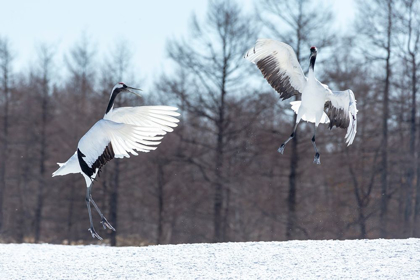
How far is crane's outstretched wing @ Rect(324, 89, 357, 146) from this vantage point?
34.6ft

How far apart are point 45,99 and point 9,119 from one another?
1.61 metres

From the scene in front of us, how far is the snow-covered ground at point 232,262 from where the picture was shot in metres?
8.80

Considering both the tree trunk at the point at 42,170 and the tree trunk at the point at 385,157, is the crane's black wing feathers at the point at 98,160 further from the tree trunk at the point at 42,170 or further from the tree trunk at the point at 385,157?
the tree trunk at the point at 42,170

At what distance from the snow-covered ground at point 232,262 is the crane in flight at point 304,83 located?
1926 mm

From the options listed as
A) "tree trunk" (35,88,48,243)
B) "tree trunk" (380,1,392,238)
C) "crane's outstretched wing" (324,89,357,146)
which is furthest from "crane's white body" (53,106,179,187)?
"tree trunk" (35,88,48,243)

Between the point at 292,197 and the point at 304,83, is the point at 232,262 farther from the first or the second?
the point at 292,197

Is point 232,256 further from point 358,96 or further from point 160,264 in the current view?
point 358,96

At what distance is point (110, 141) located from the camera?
9.80 m

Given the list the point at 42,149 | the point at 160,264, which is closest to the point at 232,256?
the point at 160,264

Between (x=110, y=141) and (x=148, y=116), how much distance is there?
62 cm

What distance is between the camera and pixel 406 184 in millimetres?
23031

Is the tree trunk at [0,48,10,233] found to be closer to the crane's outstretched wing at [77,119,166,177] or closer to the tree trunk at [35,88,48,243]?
the tree trunk at [35,88,48,243]

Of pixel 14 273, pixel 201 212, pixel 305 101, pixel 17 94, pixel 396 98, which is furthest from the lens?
pixel 17 94

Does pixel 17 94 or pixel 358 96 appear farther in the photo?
pixel 17 94
